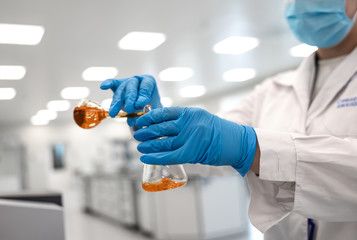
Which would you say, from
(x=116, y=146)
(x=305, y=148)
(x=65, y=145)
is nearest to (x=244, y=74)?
(x=116, y=146)

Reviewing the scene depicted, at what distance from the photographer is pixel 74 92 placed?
23.7ft

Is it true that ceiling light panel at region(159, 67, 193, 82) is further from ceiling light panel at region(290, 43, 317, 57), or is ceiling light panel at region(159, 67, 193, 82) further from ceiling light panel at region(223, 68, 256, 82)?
ceiling light panel at region(290, 43, 317, 57)

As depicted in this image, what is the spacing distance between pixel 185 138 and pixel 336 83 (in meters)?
0.71

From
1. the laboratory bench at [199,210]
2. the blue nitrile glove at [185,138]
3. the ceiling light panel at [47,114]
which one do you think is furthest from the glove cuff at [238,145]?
the ceiling light panel at [47,114]

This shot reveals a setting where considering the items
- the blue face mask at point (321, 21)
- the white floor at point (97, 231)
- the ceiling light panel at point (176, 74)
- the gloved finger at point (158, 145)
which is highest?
the ceiling light panel at point (176, 74)

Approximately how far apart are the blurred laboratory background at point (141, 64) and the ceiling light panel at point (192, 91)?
103mm

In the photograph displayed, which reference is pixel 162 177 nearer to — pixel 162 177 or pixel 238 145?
pixel 162 177

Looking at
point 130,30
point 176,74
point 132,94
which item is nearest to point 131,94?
point 132,94

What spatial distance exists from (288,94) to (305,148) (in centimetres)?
55

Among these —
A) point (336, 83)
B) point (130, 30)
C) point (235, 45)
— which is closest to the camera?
point (336, 83)

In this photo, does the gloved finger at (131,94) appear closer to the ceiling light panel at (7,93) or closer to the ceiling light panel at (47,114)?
the ceiling light panel at (7,93)

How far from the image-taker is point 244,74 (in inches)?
291

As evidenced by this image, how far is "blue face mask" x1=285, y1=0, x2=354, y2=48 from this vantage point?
1.29 meters

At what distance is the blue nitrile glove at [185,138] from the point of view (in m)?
0.81
